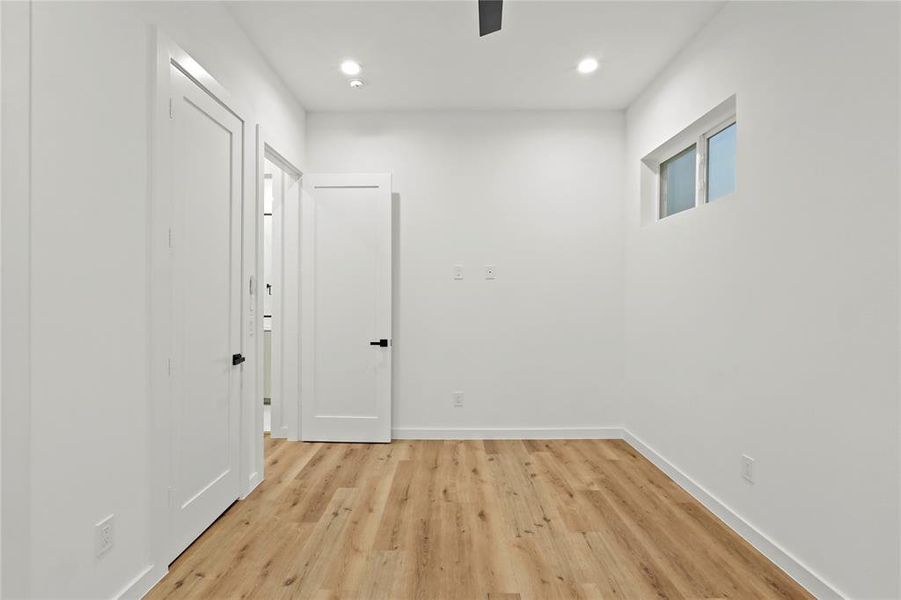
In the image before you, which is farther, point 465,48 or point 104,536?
point 465,48

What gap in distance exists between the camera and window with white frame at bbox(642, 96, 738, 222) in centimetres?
263

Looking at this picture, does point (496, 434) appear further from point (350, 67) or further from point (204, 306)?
point (350, 67)

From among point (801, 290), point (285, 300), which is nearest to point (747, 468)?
point (801, 290)

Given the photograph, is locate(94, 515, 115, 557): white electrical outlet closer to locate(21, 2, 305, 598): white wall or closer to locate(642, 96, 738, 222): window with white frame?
locate(21, 2, 305, 598): white wall

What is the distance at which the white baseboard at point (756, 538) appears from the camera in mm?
1787

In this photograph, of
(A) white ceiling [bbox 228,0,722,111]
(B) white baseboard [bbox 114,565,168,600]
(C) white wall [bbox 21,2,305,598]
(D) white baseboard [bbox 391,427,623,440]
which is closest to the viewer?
(C) white wall [bbox 21,2,305,598]

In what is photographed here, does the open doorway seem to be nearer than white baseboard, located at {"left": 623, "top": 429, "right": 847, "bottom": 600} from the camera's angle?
No

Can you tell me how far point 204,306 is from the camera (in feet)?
7.31

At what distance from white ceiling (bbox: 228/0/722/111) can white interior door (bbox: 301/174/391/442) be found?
0.80 meters

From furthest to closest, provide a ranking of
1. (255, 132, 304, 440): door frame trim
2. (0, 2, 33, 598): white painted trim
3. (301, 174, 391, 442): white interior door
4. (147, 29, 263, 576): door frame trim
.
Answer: (301, 174, 391, 442): white interior door
(255, 132, 304, 440): door frame trim
(147, 29, 263, 576): door frame trim
(0, 2, 33, 598): white painted trim

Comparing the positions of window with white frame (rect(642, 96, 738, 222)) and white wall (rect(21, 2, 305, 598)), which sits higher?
window with white frame (rect(642, 96, 738, 222))

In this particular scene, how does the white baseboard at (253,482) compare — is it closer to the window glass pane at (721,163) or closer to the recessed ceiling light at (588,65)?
the window glass pane at (721,163)

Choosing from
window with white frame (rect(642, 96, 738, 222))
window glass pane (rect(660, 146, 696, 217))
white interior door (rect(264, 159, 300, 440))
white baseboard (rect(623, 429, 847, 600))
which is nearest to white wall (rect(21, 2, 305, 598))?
white interior door (rect(264, 159, 300, 440))

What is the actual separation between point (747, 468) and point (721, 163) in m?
1.71
